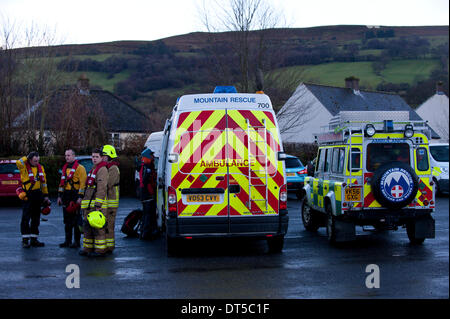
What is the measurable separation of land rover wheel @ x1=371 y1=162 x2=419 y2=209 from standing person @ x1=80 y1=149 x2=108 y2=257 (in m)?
4.81

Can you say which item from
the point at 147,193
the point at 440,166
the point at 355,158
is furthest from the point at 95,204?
the point at 440,166

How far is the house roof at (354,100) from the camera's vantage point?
55875mm

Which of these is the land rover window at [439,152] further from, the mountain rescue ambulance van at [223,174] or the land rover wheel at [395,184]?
the mountain rescue ambulance van at [223,174]

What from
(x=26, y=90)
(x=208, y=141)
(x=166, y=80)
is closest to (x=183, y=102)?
(x=208, y=141)

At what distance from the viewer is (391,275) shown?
9031mm

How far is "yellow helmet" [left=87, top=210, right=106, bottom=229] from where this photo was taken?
1083 cm

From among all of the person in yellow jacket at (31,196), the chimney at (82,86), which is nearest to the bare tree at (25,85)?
the chimney at (82,86)

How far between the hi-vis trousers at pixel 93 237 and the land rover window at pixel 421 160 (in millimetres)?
5851

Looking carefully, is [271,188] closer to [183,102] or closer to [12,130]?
[183,102]

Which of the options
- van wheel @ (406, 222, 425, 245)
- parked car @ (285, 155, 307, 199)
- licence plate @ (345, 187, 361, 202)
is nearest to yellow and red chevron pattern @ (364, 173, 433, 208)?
licence plate @ (345, 187, 361, 202)

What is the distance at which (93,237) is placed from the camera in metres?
11.3

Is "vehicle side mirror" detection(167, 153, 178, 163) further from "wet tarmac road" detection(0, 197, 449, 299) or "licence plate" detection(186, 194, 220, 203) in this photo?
"wet tarmac road" detection(0, 197, 449, 299)

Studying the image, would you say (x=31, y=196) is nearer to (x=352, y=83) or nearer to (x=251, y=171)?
(x=251, y=171)

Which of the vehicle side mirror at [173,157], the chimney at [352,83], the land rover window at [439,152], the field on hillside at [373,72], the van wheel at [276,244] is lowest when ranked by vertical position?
the van wheel at [276,244]
